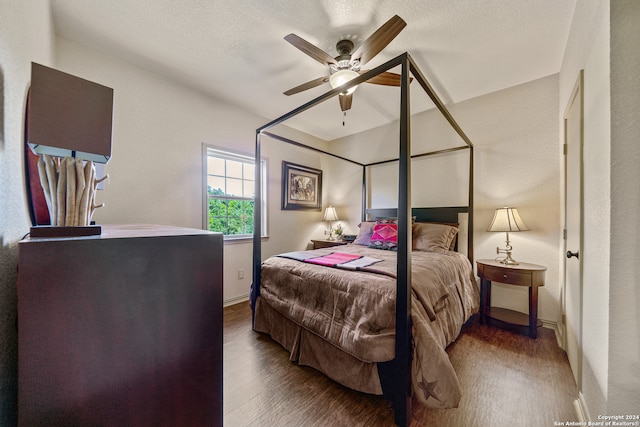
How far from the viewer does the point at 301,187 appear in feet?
13.2

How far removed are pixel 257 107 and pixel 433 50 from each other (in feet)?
7.22

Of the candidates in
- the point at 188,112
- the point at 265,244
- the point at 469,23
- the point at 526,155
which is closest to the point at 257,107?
the point at 188,112

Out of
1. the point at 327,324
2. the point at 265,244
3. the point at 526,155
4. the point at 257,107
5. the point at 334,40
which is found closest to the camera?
the point at 327,324

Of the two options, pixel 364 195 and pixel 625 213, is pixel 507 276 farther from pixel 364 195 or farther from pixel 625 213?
pixel 364 195

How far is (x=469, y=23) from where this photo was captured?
5.91ft

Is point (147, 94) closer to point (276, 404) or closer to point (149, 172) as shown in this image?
point (149, 172)

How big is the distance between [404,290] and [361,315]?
0.35m

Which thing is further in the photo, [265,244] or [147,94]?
[265,244]

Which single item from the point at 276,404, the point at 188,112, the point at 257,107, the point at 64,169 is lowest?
the point at 276,404

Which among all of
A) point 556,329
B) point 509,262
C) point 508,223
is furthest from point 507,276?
point 556,329

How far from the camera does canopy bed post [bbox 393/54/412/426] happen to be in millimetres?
1264

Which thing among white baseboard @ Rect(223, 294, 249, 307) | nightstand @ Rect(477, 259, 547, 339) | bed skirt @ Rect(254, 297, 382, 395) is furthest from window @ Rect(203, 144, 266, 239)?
nightstand @ Rect(477, 259, 547, 339)

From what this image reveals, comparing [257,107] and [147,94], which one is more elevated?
[257,107]

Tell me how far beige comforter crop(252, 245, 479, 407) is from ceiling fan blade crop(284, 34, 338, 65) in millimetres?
1681
